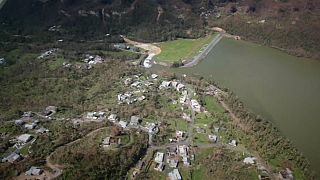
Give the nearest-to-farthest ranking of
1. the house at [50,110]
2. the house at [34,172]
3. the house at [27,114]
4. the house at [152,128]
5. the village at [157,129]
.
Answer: the house at [34,172]
the village at [157,129]
the house at [152,128]
the house at [27,114]
the house at [50,110]

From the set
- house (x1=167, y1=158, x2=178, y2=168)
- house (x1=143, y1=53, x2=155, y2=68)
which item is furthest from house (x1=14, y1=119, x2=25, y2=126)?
house (x1=143, y1=53, x2=155, y2=68)

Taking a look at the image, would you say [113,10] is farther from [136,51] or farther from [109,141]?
[109,141]

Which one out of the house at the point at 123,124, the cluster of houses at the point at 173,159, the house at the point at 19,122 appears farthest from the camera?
the house at the point at 123,124

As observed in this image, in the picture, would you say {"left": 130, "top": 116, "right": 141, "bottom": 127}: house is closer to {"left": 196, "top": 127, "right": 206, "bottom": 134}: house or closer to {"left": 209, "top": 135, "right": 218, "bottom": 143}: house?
{"left": 196, "top": 127, "right": 206, "bottom": 134}: house

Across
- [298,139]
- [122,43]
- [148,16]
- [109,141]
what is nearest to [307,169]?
[298,139]

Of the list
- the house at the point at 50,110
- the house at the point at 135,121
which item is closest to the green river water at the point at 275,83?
the house at the point at 135,121

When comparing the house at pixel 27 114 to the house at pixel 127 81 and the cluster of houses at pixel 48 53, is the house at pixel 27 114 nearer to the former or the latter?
the house at pixel 127 81

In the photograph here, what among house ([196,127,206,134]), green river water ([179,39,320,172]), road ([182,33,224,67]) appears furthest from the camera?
road ([182,33,224,67])
